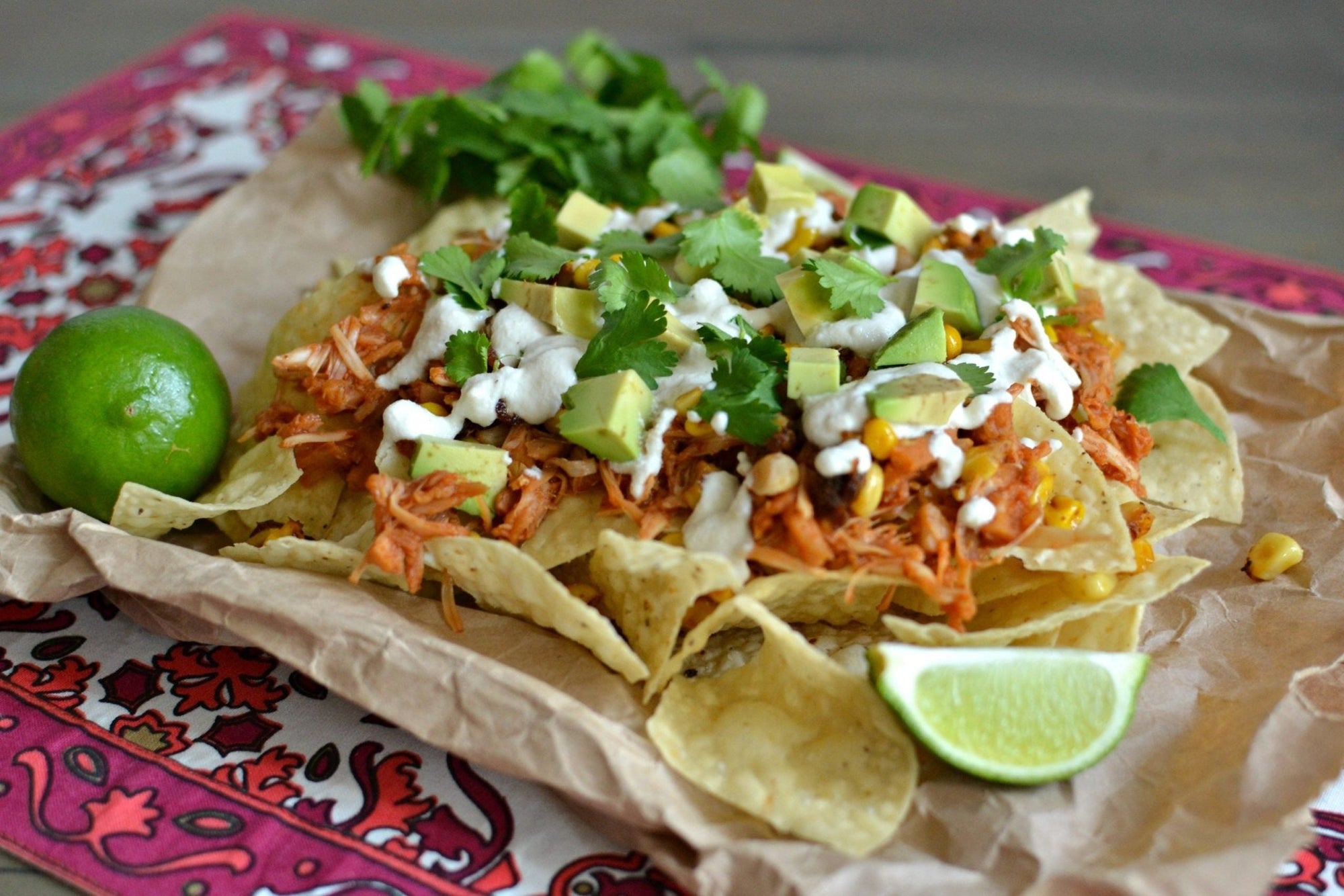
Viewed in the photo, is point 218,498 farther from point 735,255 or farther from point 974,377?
point 974,377

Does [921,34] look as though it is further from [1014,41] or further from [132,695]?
[132,695]

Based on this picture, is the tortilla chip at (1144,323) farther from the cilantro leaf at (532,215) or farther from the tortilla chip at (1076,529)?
the cilantro leaf at (532,215)

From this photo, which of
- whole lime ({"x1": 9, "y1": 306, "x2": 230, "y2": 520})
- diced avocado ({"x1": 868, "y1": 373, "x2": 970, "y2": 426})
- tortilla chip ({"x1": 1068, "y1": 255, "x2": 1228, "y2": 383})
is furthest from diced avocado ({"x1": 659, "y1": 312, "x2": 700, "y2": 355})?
tortilla chip ({"x1": 1068, "y1": 255, "x2": 1228, "y2": 383})

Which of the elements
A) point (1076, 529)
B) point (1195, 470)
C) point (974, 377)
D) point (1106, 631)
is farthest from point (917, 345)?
point (1195, 470)

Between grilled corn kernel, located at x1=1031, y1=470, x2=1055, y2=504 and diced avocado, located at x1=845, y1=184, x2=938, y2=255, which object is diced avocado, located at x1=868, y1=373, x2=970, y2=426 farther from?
diced avocado, located at x1=845, y1=184, x2=938, y2=255

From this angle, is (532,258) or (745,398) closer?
(745,398)

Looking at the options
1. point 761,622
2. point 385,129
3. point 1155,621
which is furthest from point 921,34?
point 761,622
